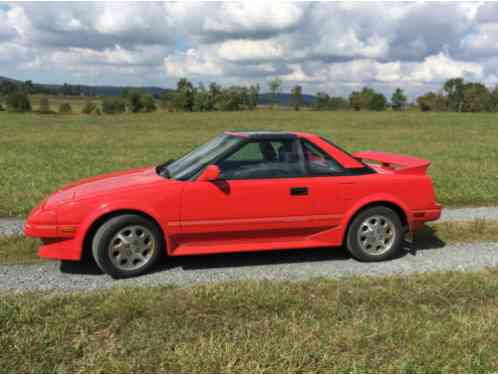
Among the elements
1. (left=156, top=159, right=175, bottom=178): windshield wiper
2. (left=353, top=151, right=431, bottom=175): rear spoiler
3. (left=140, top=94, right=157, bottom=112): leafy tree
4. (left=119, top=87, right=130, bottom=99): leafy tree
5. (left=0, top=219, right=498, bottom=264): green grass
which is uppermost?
(left=119, top=87, right=130, bottom=99): leafy tree

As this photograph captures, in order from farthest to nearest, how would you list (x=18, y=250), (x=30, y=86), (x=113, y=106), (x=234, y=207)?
(x=30, y=86)
(x=113, y=106)
(x=18, y=250)
(x=234, y=207)

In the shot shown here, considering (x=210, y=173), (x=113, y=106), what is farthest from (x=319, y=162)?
(x=113, y=106)

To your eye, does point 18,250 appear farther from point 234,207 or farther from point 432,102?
point 432,102

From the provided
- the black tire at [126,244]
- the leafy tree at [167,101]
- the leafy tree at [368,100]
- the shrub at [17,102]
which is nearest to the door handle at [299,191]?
the black tire at [126,244]

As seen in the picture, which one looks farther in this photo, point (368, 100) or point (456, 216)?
point (368, 100)

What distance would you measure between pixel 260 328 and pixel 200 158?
218cm

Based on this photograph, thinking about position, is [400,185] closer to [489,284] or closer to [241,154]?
[489,284]

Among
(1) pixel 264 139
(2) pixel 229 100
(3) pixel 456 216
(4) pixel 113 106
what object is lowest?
(3) pixel 456 216

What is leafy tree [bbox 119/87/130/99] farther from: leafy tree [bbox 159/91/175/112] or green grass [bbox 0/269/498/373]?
green grass [bbox 0/269/498/373]

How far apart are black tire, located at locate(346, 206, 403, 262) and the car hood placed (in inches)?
85.6

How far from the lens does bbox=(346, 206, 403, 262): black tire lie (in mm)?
5098

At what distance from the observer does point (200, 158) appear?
200 inches

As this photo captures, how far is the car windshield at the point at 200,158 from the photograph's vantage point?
4.85 m

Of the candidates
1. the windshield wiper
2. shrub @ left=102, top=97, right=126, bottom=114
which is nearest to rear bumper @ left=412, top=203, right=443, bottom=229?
the windshield wiper
